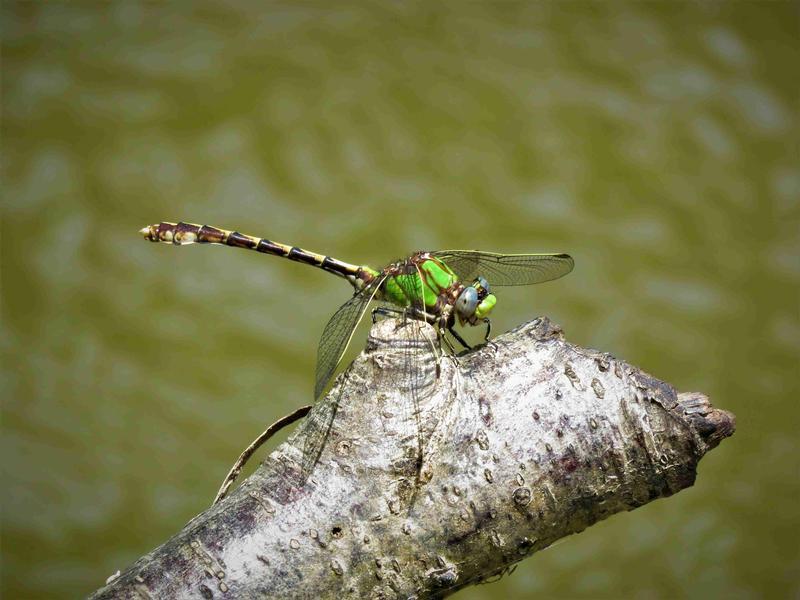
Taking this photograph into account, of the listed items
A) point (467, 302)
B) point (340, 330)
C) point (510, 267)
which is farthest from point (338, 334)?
point (510, 267)

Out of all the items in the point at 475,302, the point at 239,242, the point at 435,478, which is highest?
the point at 239,242

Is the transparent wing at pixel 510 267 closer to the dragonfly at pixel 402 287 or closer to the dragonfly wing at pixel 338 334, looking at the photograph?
the dragonfly at pixel 402 287

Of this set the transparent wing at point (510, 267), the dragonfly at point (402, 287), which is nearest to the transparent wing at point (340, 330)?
the dragonfly at point (402, 287)

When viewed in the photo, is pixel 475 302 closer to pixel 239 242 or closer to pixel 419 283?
pixel 419 283

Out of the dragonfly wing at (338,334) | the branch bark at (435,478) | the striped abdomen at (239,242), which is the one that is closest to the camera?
the branch bark at (435,478)

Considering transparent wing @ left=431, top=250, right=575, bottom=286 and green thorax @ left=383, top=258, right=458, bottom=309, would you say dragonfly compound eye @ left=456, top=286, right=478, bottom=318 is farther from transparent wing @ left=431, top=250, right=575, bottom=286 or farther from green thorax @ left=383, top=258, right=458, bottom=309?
transparent wing @ left=431, top=250, right=575, bottom=286

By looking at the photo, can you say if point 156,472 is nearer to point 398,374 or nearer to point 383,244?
point 383,244
